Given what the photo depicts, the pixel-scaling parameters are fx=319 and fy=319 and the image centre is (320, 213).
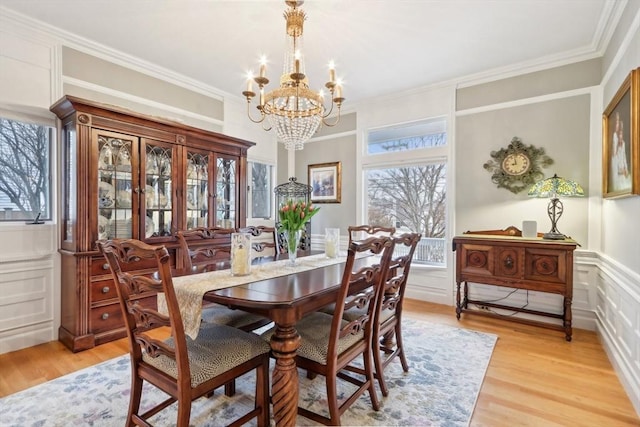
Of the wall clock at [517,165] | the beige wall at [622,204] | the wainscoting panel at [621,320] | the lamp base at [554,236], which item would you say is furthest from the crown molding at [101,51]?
the wainscoting panel at [621,320]

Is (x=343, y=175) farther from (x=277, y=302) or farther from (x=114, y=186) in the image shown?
(x=277, y=302)

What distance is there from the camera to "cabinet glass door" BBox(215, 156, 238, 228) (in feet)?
12.3

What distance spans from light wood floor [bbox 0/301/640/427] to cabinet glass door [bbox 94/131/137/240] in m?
1.01

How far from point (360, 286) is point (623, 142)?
2152 mm

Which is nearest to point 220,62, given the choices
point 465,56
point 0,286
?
point 465,56

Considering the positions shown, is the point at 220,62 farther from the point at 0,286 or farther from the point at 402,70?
the point at 0,286

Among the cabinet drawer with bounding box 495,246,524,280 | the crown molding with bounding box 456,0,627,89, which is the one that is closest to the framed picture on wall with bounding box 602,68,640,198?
the crown molding with bounding box 456,0,627,89

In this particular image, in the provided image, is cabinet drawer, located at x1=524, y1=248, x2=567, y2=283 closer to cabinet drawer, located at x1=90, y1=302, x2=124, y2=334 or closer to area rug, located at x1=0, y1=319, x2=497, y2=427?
area rug, located at x1=0, y1=319, x2=497, y2=427

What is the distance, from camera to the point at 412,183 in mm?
4250

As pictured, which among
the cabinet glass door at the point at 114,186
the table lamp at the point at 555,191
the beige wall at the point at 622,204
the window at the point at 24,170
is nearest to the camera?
the beige wall at the point at 622,204

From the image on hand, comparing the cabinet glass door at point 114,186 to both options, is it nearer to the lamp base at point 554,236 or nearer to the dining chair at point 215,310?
the dining chair at point 215,310

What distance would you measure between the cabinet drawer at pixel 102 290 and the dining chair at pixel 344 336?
6.03 feet

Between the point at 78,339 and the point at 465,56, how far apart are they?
4310mm

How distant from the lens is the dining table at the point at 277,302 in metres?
1.38
